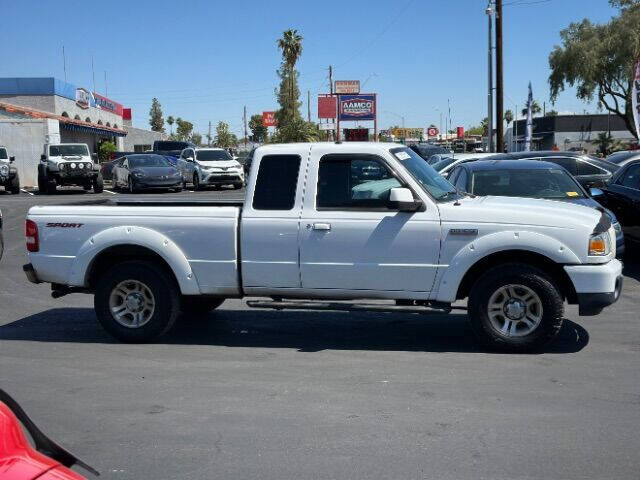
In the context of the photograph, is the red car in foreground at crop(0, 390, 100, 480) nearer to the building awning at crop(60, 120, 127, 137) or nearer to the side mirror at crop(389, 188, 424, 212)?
the side mirror at crop(389, 188, 424, 212)

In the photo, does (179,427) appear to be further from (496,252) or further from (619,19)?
(619,19)

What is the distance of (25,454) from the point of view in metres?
2.36

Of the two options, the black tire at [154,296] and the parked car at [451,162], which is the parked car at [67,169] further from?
the black tire at [154,296]

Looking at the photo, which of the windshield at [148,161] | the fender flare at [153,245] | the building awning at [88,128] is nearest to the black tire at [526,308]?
the fender flare at [153,245]

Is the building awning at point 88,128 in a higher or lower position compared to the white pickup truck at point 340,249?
higher

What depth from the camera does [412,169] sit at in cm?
734

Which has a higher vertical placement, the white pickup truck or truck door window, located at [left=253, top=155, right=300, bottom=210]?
truck door window, located at [left=253, top=155, right=300, bottom=210]

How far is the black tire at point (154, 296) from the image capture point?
7.48 meters

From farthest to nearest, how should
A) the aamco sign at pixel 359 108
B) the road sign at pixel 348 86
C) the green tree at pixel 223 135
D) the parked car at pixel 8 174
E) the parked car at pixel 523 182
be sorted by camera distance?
the green tree at pixel 223 135 < the road sign at pixel 348 86 < the aamco sign at pixel 359 108 < the parked car at pixel 8 174 < the parked car at pixel 523 182

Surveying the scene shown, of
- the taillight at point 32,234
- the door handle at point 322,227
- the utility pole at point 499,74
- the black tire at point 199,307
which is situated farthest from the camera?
the utility pole at point 499,74

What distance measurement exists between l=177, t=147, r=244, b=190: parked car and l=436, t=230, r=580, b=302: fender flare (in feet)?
82.4

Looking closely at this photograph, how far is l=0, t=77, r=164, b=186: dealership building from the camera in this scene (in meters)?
37.7

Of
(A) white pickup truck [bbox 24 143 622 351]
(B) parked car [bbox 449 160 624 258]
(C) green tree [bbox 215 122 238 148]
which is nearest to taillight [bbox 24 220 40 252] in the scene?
(A) white pickup truck [bbox 24 143 622 351]

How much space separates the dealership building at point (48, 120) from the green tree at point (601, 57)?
106 feet
